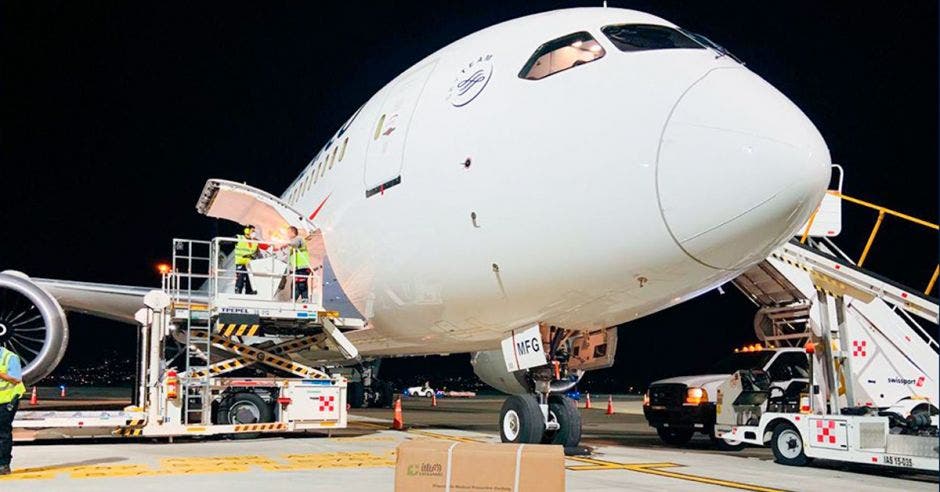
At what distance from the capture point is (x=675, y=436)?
47.7 ft

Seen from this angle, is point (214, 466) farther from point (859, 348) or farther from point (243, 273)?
point (859, 348)

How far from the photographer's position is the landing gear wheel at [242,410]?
502 inches

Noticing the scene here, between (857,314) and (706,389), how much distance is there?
7.85 ft

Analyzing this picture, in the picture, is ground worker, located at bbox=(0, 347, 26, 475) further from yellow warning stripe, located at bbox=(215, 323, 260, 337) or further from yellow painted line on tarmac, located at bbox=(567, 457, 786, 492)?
yellow painted line on tarmac, located at bbox=(567, 457, 786, 492)

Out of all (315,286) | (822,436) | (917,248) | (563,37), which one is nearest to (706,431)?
(822,436)

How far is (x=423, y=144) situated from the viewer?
9.78 metres

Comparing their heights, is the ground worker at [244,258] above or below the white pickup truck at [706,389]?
above

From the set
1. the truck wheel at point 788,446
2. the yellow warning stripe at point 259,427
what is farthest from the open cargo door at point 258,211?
the truck wheel at point 788,446

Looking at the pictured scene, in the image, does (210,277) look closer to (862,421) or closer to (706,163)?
(706,163)

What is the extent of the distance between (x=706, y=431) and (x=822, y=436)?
365 cm

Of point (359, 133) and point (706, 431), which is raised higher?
point (359, 133)

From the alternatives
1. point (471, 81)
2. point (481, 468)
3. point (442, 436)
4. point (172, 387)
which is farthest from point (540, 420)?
point (172, 387)

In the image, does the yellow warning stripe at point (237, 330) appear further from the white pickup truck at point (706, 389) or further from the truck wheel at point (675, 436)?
the truck wheel at point (675, 436)

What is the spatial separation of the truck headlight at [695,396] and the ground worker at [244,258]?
6676mm
